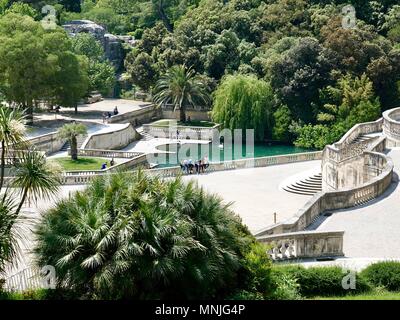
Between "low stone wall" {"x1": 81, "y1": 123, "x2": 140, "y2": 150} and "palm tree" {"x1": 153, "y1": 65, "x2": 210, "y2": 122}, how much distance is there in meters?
7.09

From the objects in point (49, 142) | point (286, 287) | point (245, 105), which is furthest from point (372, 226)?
point (245, 105)

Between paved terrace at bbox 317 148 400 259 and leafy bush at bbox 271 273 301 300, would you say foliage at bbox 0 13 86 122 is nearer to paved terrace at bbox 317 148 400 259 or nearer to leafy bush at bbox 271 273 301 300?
paved terrace at bbox 317 148 400 259

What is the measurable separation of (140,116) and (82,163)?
2392 centimetres

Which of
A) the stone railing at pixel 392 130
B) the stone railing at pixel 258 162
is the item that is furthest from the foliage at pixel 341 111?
the stone railing at pixel 392 130

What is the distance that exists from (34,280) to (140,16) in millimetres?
91619

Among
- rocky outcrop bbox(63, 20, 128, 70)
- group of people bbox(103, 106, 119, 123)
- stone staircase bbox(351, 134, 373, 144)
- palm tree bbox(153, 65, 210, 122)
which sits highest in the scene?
rocky outcrop bbox(63, 20, 128, 70)

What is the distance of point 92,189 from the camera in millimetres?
16562

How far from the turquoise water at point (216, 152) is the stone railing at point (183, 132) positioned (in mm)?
1873

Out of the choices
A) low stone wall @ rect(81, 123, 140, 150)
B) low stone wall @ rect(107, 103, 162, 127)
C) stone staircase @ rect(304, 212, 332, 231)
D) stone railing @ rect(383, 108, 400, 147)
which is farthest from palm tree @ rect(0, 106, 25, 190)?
low stone wall @ rect(107, 103, 162, 127)

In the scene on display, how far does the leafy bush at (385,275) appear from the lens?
18172 mm

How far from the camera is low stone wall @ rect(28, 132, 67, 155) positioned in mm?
52516

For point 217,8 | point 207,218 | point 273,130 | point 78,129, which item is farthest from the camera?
point 217,8

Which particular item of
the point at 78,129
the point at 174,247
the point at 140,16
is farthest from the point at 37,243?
the point at 140,16

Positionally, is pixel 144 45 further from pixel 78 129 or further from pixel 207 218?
pixel 207 218
